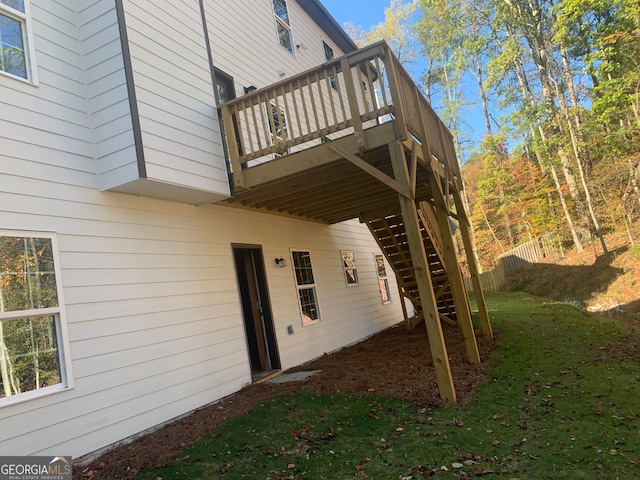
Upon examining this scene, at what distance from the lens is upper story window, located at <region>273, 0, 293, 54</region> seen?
9.23 m

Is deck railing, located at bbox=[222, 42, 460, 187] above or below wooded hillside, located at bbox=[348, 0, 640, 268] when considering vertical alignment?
below

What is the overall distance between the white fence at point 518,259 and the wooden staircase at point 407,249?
10.9 meters

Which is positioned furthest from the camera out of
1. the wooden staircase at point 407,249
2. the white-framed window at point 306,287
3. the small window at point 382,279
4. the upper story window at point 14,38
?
the small window at point 382,279

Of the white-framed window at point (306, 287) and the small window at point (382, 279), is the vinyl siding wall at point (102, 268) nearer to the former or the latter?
the white-framed window at point (306, 287)

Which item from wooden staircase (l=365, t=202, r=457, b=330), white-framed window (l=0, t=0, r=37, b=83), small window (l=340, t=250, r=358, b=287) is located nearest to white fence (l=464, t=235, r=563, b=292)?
wooden staircase (l=365, t=202, r=457, b=330)

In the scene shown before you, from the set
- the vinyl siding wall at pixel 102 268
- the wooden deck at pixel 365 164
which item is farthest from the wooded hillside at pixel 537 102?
the vinyl siding wall at pixel 102 268

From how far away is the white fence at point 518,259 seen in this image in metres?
19.7

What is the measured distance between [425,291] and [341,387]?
1.64 metres

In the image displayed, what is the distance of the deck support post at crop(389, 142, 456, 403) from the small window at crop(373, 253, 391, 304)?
726 cm

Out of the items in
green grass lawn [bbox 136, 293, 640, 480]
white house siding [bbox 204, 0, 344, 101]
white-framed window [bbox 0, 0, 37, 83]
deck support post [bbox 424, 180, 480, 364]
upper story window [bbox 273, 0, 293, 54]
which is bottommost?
green grass lawn [bbox 136, 293, 640, 480]

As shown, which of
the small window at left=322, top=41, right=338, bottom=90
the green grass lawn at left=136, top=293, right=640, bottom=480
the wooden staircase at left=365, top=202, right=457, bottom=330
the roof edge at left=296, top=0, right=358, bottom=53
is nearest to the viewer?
the green grass lawn at left=136, top=293, right=640, bottom=480

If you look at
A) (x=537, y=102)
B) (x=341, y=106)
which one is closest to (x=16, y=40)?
(x=341, y=106)

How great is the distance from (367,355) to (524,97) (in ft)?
56.1

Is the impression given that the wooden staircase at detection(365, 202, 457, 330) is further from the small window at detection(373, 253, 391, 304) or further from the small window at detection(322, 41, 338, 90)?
the small window at detection(322, 41, 338, 90)
